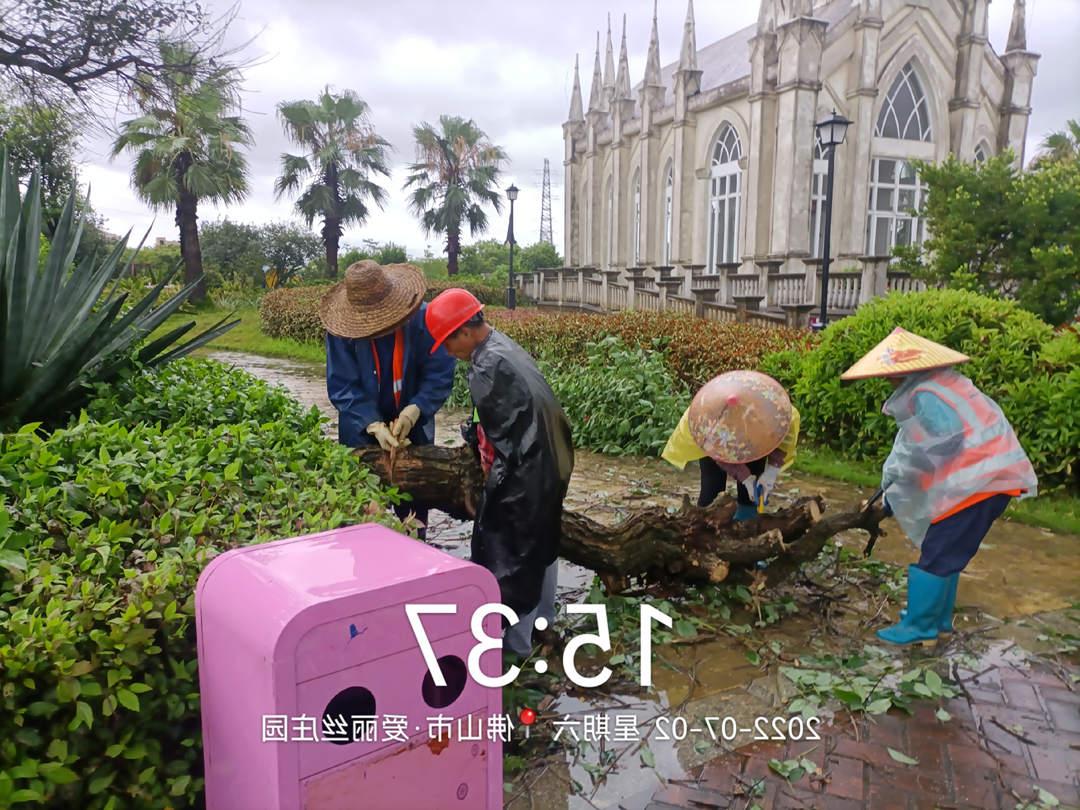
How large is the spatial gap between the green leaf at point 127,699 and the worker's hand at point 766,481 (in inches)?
137

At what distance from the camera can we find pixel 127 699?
1812 mm

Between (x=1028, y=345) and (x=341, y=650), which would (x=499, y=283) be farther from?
(x=341, y=650)

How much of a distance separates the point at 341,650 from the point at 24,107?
1214 centimetres

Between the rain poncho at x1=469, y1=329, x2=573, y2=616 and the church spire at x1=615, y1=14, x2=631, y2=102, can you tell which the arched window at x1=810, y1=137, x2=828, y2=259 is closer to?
the church spire at x1=615, y1=14, x2=631, y2=102

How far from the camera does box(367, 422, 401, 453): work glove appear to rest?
4070 mm

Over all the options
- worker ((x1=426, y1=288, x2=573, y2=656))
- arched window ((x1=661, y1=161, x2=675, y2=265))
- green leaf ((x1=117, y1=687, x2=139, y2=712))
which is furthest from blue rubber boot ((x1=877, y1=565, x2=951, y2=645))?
arched window ((x1=661, y1=161, x2=675, y2=265))

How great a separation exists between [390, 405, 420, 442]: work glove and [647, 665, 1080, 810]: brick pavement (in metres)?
2.15

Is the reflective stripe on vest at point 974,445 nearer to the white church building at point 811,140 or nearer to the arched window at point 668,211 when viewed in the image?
the white church building at point 811,140

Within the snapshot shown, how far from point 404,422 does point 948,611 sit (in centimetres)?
289

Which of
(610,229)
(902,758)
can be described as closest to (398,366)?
(902,758)

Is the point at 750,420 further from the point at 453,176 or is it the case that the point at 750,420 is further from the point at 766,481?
the point at 453,176

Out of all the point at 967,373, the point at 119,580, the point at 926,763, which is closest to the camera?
the point at 119,580

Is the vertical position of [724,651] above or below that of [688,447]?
below

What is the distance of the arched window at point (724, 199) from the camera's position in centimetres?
2306
